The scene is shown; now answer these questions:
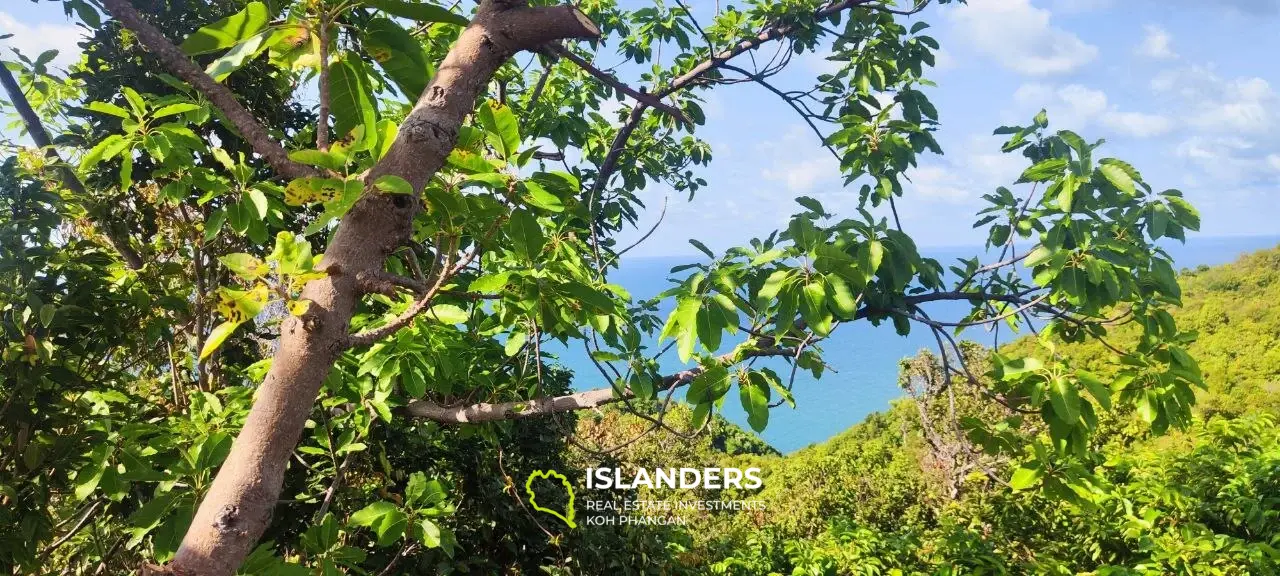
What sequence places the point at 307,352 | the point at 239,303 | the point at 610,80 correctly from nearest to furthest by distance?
1. the point at 239,303
2. the point at 307,352
3. the point at 610,80

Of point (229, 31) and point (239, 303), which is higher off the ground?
point (229, 31)


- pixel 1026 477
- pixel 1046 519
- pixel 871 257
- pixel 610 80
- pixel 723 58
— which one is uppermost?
pixel 723 58

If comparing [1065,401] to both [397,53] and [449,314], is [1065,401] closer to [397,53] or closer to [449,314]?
[449,314]

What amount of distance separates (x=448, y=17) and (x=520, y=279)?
20.6 inches

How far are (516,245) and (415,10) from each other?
35 cm

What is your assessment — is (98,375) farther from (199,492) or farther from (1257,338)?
(1257,338)

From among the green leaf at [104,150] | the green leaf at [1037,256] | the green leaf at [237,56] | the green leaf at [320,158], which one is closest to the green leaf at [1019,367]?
the green leaf at [1037,256]

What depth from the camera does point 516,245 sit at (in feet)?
3.20

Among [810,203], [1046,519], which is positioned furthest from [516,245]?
[1046,519]

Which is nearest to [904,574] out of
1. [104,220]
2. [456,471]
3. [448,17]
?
[456,471]

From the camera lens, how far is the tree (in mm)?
746

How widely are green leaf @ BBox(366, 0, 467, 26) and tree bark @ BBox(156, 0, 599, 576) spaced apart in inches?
3.4

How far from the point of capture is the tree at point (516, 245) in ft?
2.45

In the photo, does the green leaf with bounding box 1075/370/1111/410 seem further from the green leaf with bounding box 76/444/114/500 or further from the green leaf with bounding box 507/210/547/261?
the green leaf with bounding box 76/444/114/500
